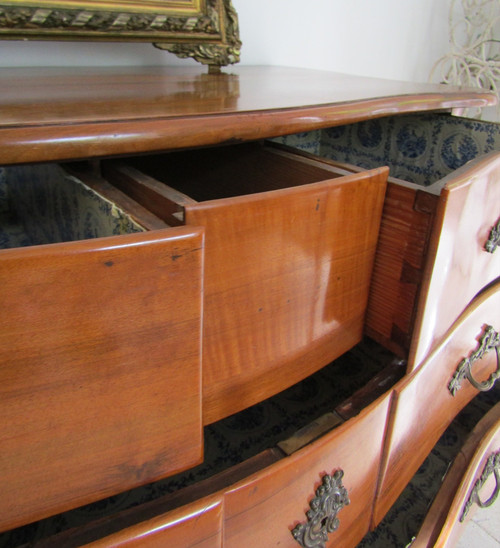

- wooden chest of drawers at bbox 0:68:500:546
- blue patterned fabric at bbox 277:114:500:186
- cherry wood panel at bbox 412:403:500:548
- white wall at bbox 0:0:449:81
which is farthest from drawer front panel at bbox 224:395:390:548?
white wall at bbox 0:0:449:81

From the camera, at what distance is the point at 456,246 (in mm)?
443

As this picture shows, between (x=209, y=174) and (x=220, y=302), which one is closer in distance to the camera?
(x=220, y=302)

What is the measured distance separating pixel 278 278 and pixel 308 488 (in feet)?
0.59

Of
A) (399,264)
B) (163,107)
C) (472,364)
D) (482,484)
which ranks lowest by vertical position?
(482,484)

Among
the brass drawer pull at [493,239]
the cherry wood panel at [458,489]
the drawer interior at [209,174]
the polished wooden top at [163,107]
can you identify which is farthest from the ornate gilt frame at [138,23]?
the cherry wood panel at [458,489]

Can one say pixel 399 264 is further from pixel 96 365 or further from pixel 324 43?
pixel 324 43

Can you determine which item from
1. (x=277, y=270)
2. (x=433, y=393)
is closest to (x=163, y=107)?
(x=277, y=270)

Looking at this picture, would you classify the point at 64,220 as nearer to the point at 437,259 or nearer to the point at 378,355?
the point at 437,259

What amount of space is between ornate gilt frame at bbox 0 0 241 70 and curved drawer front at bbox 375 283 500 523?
0.50 metres

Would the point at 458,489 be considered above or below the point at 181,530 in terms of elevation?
below

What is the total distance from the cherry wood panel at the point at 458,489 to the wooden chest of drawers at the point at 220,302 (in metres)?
0.08

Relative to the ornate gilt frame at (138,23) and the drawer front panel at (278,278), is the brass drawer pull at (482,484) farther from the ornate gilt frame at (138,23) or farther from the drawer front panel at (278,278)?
the ornate gilt frame at (138,23)

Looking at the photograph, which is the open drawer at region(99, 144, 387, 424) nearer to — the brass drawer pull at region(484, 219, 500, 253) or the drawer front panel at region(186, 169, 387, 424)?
the drawer front panel at region(186, 169, 387, 424)

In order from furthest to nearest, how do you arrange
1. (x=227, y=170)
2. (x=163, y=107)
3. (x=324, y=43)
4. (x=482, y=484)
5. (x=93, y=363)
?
1. (x=324, y=43)
2. (x=482, y=484)
3. (x=227, y=170)
4. (x=163, y=107)
5. (x=93, y=363)
